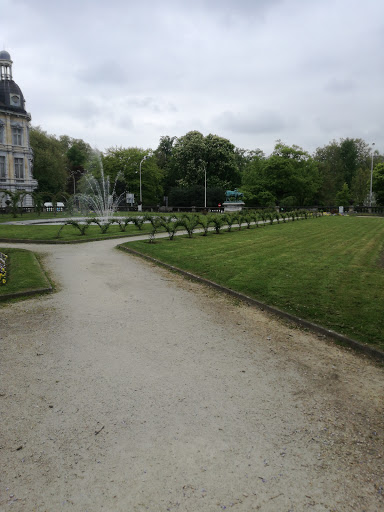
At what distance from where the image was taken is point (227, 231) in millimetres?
21828

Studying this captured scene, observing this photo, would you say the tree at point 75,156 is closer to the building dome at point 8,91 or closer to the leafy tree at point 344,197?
the building dome at point 8,91

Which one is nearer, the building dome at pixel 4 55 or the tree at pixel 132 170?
the building dome at pixel 4 55

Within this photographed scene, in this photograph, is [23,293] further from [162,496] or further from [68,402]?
[162,496]

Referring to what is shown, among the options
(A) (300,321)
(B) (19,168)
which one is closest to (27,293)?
(A) (300,321)

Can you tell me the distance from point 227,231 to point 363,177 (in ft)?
183

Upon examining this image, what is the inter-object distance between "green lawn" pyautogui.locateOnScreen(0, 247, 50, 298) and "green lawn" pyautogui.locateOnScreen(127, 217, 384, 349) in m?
4.09

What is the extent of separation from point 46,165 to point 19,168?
8.20 m

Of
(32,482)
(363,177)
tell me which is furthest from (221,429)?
(363,177)

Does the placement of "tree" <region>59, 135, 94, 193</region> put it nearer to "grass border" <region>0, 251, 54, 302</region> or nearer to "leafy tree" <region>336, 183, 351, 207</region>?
"leafy tree" <region>336, 183, 351, 207</region>

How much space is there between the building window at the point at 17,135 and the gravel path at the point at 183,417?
166 ft

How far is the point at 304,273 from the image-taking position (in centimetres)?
970

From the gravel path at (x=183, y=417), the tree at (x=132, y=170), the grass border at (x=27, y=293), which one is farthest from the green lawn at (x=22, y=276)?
the tree at (x=132, y=170)

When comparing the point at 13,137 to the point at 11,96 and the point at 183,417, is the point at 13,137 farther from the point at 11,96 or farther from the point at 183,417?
the point at 183,417

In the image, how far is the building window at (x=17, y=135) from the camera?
160 ft
